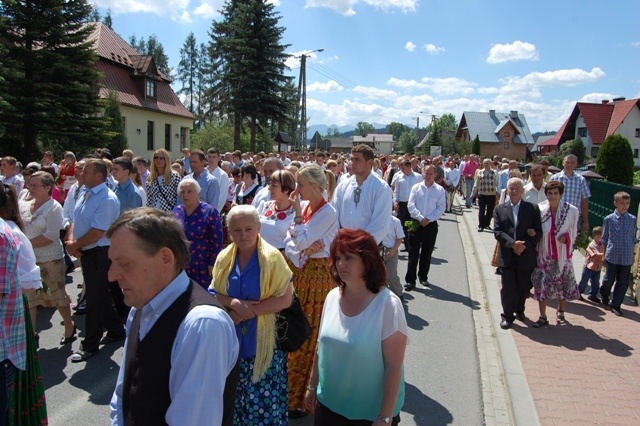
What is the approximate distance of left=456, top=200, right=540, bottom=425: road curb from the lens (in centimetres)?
455

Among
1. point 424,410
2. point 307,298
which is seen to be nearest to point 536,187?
point 424,410

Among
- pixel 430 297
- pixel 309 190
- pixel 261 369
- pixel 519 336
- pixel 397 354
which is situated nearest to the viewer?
pixel 397 354

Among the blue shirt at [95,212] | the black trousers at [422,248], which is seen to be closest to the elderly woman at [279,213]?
the blue shirt at [95,212]

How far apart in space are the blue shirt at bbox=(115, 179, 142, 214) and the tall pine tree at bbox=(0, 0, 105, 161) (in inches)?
733

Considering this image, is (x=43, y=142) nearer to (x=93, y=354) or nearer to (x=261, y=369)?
(x=93, y=354)

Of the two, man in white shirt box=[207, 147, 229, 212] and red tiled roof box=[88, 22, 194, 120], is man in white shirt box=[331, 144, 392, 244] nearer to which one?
man in white shirt box=[207, 147, 229, 212]

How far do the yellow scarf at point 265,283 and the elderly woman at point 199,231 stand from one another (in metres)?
1.70

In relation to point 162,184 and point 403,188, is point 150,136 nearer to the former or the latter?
point 403,188

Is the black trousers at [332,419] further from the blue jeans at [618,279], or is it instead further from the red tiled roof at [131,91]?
the red tiled roof at [131,91]

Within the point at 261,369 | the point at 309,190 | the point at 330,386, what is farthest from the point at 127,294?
the point at 309,190

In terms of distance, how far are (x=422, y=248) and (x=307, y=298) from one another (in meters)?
5.18

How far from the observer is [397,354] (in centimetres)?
272

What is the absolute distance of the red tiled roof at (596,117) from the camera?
5906 cm

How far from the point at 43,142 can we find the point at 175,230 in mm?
27060
